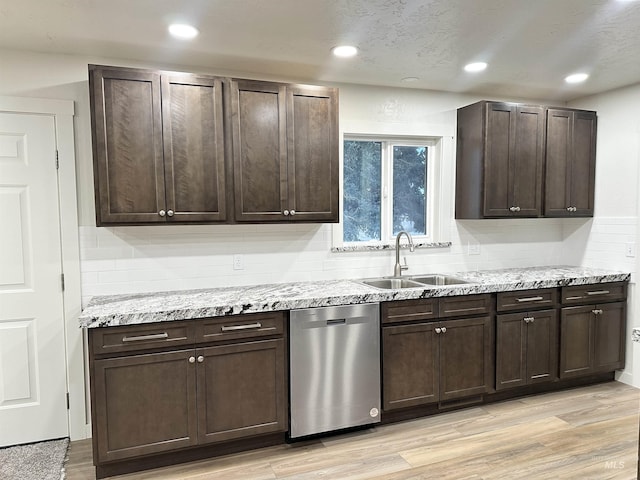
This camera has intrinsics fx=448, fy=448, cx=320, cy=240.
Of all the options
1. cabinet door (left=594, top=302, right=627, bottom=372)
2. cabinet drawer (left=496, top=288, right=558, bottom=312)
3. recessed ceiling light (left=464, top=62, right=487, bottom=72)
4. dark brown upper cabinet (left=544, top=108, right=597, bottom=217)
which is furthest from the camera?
dark brown upper cabinet (left=544, top=108, right=597, bottom=217)

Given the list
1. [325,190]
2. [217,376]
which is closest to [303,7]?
[325,190]

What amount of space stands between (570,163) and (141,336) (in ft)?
11.7

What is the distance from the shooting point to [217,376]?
8.42 feet

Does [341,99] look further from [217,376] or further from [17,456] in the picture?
[17,456]

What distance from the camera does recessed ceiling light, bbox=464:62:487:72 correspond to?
9.96 feet

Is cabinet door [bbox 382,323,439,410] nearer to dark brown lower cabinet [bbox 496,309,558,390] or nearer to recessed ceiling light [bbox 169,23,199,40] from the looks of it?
dark brown lower cabinet [bbox 496,309,558,390]

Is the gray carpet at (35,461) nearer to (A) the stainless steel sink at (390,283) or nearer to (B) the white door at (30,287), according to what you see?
(B) the white door at (30,287)

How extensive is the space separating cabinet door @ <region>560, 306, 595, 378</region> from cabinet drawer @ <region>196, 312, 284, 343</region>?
2.28m

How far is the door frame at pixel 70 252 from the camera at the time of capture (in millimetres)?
2752

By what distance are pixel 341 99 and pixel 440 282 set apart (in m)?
1.63

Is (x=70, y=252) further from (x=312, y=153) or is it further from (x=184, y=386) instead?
(x=312, y=153)

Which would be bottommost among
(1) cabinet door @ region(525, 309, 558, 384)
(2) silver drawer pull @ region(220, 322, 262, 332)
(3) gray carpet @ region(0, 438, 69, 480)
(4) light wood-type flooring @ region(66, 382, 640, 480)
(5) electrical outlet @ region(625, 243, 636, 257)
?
(4) light wood-type flooring @ region(66, 382, 640, 480)

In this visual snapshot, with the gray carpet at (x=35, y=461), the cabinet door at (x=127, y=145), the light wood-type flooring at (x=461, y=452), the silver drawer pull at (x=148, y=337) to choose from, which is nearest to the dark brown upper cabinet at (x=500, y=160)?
the light wood-type flooring at (x=461, y=452)

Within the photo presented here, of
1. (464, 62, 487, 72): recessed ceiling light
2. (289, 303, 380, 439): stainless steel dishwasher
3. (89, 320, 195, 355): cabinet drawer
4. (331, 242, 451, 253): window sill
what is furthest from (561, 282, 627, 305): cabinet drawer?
(89, 320, 195, 355): cabinet drawer
